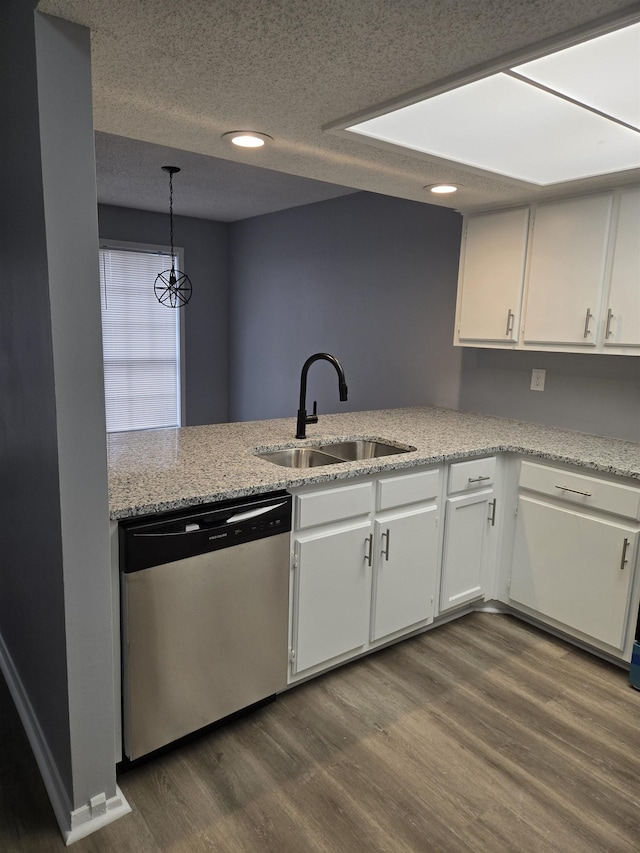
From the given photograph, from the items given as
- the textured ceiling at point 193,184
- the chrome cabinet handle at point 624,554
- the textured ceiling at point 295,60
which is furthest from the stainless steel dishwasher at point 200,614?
the textured ceiling at point 193,184

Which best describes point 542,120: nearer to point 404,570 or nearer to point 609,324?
point 609,324

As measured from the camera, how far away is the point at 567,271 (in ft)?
9.14

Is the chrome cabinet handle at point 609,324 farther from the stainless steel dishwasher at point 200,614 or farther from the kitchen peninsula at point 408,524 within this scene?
the stainless steel dishwasher at point 200,614

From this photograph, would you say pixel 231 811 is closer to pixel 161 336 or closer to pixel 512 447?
pixel 512 447

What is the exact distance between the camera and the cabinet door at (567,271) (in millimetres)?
2672

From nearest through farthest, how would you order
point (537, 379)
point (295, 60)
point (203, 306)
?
1. point (295, 60)
2. point (537, 379)
3. point (203, 306)

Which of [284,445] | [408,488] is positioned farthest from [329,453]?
[408,488]

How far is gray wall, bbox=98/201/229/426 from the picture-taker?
5.75 m

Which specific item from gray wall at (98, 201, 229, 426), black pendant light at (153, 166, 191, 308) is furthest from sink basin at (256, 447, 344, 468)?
gray wall at (98, 201, 229, 426)

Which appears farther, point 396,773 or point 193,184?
point 193,184

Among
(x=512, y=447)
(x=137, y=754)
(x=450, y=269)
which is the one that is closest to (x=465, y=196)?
(x=450, y=269)

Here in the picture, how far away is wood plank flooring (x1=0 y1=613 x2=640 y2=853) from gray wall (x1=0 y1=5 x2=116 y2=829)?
20 cm

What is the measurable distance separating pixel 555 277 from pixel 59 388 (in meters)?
2.36

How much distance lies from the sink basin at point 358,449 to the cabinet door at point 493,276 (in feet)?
3.02
